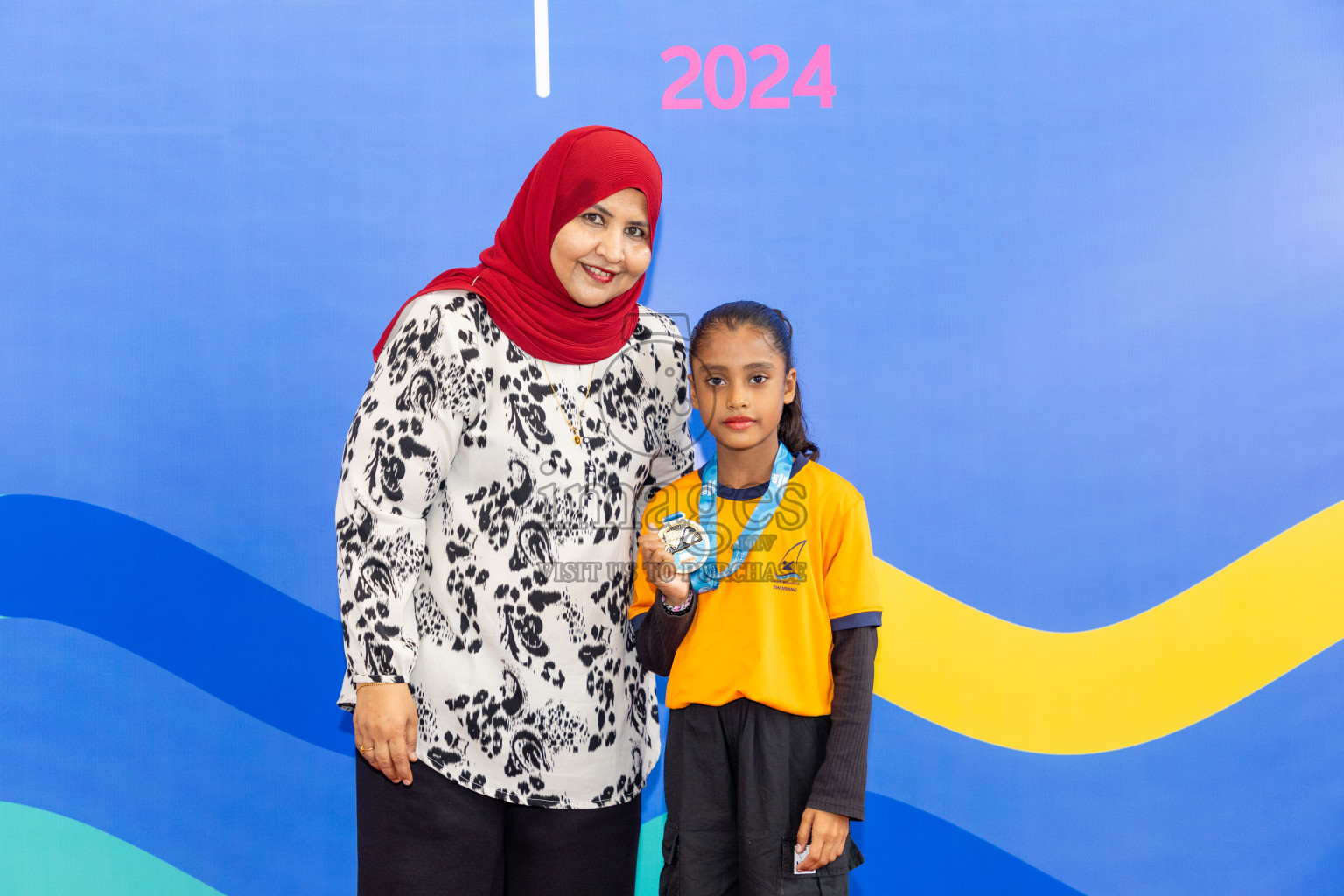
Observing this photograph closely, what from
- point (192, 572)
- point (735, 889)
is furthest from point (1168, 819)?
point (192, 572)

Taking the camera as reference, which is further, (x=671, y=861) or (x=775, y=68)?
(x=775, y=68)

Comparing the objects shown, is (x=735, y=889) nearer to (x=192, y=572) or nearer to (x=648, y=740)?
(x=648, y=740)

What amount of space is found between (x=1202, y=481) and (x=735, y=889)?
141 centimetres

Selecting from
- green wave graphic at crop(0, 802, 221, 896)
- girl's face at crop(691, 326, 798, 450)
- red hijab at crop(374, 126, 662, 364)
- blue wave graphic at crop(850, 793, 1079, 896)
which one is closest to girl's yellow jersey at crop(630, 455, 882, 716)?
girl's face at crop(691, 326, 798, 450)

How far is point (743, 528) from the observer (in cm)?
136

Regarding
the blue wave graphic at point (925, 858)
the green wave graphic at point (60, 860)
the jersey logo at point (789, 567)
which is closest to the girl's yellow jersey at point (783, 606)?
the jersey logo at point (789, 567)

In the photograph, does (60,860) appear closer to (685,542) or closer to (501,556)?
(501,556)

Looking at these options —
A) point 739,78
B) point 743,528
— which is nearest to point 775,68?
point 739,78

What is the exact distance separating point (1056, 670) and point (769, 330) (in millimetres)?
1160

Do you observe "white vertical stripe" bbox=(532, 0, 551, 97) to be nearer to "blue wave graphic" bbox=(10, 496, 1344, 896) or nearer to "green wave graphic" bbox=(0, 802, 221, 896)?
"blue wave graphic" bbox=(10, 496, 1344, 896)

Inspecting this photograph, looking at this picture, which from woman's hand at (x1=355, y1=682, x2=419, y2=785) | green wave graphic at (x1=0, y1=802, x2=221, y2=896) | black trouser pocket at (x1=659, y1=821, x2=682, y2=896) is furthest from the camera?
green wave graphic at (x1=0, y1=802, x2=221, y2=896)

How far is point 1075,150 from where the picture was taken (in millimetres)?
2020

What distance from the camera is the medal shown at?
4.25 feet

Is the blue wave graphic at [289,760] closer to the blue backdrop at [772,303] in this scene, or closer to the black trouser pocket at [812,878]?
the blue backdrop at [772,303]
